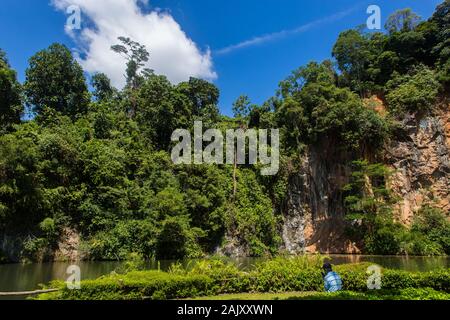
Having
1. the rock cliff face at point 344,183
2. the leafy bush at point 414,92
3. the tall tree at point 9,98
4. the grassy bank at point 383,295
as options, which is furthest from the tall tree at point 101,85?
the grassy bank at point 383,295

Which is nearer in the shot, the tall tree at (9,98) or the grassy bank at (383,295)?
the grassy bank at (383,295)

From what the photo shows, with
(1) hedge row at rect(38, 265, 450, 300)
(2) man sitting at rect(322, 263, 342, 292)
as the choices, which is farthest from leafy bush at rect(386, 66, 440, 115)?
(2) man sitting at rect(322, 263, 342, 292)

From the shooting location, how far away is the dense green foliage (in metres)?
20.8

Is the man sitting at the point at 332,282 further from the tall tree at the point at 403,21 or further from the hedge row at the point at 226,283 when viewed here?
the tall tree at the point at 403,21

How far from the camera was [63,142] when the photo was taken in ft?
71.2

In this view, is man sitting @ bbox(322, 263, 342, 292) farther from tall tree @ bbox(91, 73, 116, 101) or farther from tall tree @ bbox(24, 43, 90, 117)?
tall tree @ bbox(91, 73, 116, 101)

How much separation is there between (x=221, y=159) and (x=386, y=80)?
15130 millimetres

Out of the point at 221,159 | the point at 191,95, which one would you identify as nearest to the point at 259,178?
the point at 221,159

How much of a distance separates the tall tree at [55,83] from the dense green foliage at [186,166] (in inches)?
3.4

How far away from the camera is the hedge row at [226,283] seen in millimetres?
8000

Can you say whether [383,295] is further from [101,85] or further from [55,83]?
[101,85]

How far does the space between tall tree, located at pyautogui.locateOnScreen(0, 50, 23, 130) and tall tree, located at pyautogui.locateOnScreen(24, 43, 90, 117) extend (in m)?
2.24

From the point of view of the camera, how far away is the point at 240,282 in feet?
31.5
